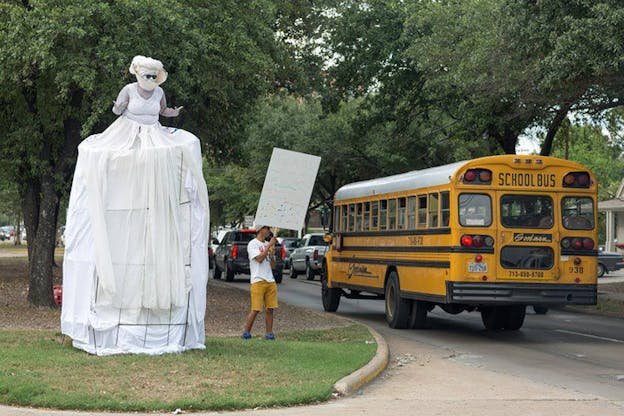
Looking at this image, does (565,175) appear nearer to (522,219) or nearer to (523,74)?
(522,219)

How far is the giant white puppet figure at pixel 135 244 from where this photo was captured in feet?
40.3

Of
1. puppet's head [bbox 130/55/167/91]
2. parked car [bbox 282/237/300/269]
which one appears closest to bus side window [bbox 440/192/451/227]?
puppet's head [bbox 130/55/167/91]

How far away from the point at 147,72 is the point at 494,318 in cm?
974

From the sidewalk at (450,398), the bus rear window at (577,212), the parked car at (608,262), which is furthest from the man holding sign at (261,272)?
the parked car at (608,262)

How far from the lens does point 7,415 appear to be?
9.17 meters

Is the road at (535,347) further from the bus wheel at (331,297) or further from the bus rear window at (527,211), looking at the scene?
the bus rear window at (527,211)

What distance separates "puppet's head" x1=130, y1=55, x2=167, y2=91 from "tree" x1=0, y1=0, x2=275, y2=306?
339cm

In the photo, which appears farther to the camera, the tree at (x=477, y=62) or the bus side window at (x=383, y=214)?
the bus side window at (x=383, y=214)

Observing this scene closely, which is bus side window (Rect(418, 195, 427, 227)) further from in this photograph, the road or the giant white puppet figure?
the giant white puppet figure

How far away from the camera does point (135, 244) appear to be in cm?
1241

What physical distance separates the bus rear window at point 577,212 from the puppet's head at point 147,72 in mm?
7683

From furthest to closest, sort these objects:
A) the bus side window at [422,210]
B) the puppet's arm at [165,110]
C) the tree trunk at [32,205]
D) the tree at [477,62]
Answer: the tree trunk at [32,205] → the bus side window at [422,210] → the tree at [477,62] → the puppet's arm at [165,110]

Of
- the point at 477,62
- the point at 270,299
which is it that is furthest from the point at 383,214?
the point at 270,299

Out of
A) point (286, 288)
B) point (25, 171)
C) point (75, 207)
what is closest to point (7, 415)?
point (75, 207)
